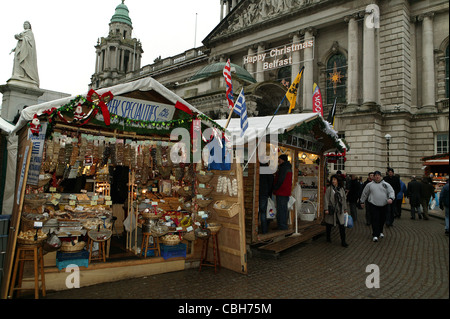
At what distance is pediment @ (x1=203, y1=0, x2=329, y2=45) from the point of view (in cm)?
2842

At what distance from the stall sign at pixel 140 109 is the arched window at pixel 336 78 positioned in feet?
76.9

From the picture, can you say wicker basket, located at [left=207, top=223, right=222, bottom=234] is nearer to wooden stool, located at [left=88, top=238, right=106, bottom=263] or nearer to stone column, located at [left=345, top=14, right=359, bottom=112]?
wooden stool, located at [left=88, top=238, right=106, bottom=263]

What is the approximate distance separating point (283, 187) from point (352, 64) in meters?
20.8

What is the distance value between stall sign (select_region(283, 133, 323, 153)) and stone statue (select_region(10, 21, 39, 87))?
33.3 feet

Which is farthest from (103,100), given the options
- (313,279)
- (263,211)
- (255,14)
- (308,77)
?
(255,14)

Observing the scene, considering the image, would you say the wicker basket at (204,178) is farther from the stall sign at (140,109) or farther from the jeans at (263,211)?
→ the jeans at (263,211)

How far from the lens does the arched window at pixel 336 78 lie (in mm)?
26859

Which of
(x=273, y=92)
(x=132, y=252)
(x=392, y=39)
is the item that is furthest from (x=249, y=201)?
(x=392, y=39)

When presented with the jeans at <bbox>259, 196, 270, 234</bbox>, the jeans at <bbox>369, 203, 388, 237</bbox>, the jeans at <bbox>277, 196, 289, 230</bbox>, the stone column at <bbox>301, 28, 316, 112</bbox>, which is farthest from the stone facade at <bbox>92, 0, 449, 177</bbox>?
the jeans at <bbox>259, 196, 270, 234</bbox>

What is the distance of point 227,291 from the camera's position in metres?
5.16

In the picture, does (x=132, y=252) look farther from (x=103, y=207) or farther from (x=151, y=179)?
(x=151, y=179)

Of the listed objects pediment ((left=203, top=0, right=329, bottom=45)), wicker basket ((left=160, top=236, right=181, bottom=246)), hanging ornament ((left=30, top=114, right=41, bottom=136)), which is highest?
pediment ((left=203, top=0, right=329, bottom=45))

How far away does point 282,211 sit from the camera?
8.91 metres
